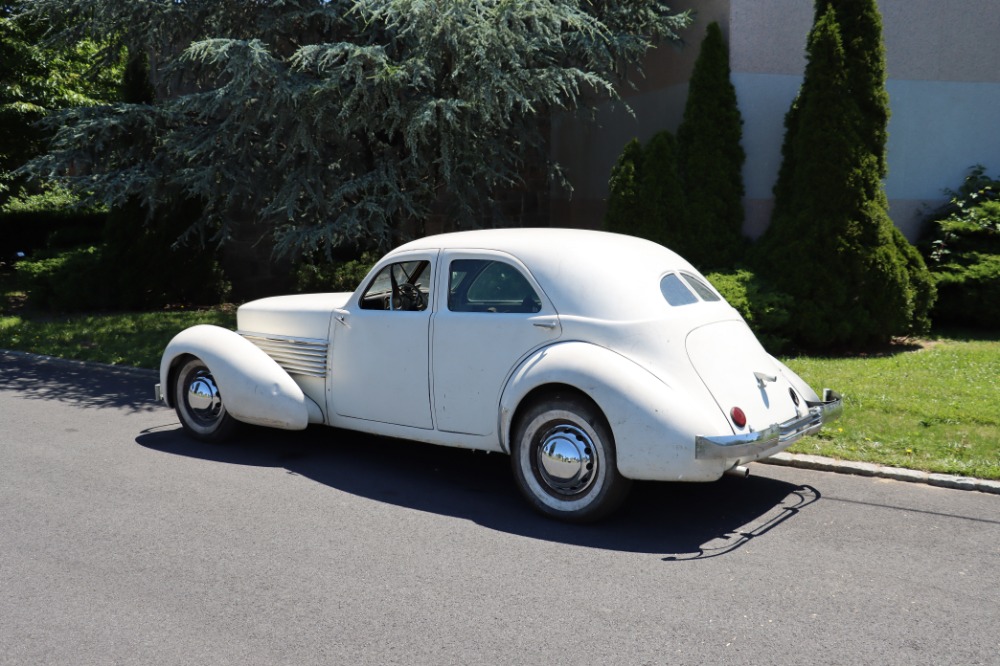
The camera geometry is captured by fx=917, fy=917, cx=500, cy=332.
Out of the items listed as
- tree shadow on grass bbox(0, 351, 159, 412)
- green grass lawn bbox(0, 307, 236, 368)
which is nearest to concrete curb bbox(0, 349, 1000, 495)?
tree shadow on grass bbox(0, 351, 159, 412)

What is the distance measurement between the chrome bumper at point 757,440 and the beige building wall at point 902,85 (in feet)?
23.0

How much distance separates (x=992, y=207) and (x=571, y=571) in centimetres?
972

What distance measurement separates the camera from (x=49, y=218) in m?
22.9

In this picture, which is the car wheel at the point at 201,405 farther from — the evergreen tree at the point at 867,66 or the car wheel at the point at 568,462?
the evergreen tree at the point at 867,66

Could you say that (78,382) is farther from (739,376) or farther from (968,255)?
(968,255)

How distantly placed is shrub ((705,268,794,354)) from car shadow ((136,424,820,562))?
3.75 metres

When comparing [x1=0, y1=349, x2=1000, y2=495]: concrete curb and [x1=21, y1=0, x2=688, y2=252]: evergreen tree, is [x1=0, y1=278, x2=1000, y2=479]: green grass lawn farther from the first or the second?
[x1=21, y1=0, x2=688, y2=252]: evergreen tree

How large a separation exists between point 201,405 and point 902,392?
6099 mm

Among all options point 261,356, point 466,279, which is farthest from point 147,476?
point 466,279

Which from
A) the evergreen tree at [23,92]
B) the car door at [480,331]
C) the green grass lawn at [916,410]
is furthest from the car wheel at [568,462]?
A: the evergreen tree at [23,92]

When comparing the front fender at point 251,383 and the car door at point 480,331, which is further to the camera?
the front fender at point 251,383

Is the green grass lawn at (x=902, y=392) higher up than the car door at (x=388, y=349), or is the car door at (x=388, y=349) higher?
the car door at (x=388, y=349)

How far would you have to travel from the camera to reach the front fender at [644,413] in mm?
5117

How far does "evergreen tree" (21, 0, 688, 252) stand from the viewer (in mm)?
10438
